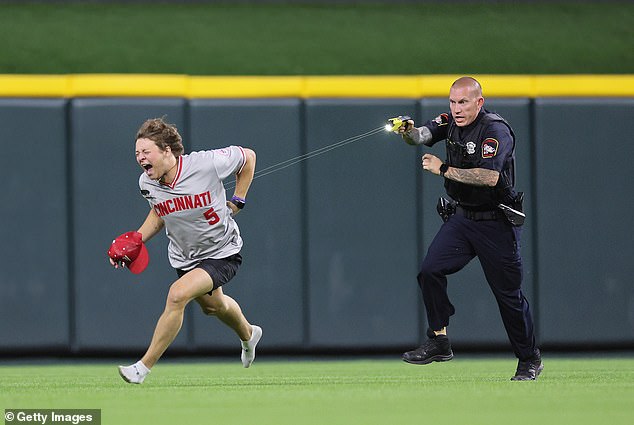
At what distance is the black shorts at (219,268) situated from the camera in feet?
23.3

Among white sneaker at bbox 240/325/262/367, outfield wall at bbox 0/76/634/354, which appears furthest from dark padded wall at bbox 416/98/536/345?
white sneaker at bbox 240/325/262/367

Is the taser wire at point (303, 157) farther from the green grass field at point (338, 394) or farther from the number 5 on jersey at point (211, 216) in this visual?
the number 5 on jersey at point (211, 216)

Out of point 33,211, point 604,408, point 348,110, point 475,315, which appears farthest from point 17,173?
point 604,408

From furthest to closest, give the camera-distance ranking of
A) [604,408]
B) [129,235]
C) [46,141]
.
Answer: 1. [46,141]
2. [129,235]
3. [604,408]

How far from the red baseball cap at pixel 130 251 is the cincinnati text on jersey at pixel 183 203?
→ 0.21 m

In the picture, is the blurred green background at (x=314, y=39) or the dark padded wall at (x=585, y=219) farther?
the blurred green background at (x=314, y=39)

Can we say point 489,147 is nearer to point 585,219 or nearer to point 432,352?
point 432,352

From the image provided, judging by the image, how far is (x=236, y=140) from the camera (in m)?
9.38

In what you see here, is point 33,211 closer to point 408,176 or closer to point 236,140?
point 236,140

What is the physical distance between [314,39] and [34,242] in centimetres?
280

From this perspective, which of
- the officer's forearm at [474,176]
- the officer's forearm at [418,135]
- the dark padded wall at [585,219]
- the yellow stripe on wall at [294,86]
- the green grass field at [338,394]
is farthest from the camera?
the dark padded wall at [585,219]

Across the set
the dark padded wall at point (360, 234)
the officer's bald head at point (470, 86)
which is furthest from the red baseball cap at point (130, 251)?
the dark padded wall at point (360, 234)

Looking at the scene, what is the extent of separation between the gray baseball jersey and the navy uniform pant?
3.68 ft

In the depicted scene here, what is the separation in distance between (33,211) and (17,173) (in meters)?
0.29
